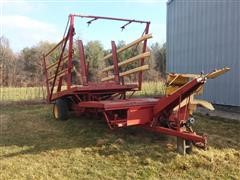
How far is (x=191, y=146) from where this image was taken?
6.38 meters

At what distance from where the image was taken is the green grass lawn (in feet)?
18.5

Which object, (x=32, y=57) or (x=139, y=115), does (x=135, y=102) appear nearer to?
(x=139, y=115)

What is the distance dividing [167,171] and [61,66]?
4.25 metres

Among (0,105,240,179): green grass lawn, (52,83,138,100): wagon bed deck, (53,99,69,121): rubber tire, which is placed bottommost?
(0,105,240,179): green grass lawn

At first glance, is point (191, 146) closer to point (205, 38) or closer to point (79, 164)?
point (79, 164)

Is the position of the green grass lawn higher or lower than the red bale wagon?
lower

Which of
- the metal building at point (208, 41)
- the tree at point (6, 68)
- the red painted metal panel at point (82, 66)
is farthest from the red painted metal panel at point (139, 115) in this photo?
the tree at point (6, 68)

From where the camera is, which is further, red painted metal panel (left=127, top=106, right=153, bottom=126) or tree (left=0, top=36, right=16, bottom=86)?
tree (left=0, top=36, right=16, bottom=86)

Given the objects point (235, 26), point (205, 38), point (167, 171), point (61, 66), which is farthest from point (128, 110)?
point (205, 38)

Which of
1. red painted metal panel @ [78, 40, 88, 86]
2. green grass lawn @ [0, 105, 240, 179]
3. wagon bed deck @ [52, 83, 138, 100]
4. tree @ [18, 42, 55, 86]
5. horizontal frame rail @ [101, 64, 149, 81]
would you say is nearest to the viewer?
green grass lawn @ [0, 105, 240, 179]

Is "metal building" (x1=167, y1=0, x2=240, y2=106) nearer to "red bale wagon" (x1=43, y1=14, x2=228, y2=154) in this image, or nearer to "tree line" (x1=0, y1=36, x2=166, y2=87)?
"red bale wagon" (x1=43, y1=14, x2=228, y2=154)

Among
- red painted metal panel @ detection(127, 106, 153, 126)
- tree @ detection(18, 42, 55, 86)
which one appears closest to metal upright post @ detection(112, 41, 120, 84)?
red painted metal panel @ detection(127, 106, 153, 126)

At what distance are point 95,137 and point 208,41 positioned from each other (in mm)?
6673

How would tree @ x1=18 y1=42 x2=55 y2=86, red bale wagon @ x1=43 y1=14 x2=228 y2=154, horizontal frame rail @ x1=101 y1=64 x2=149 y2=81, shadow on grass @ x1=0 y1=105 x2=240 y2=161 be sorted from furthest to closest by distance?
tree @ x1=18 y1=42 x2=55 y2=86 < horizontal frame rail @ x1=101 y1=64 x2=149 y2=81 < shadow on grass @ x1=0 y1=105 x2=240 y2=161 < red bale wagon @ x1=43 y1=14 x2=228 y2=154
